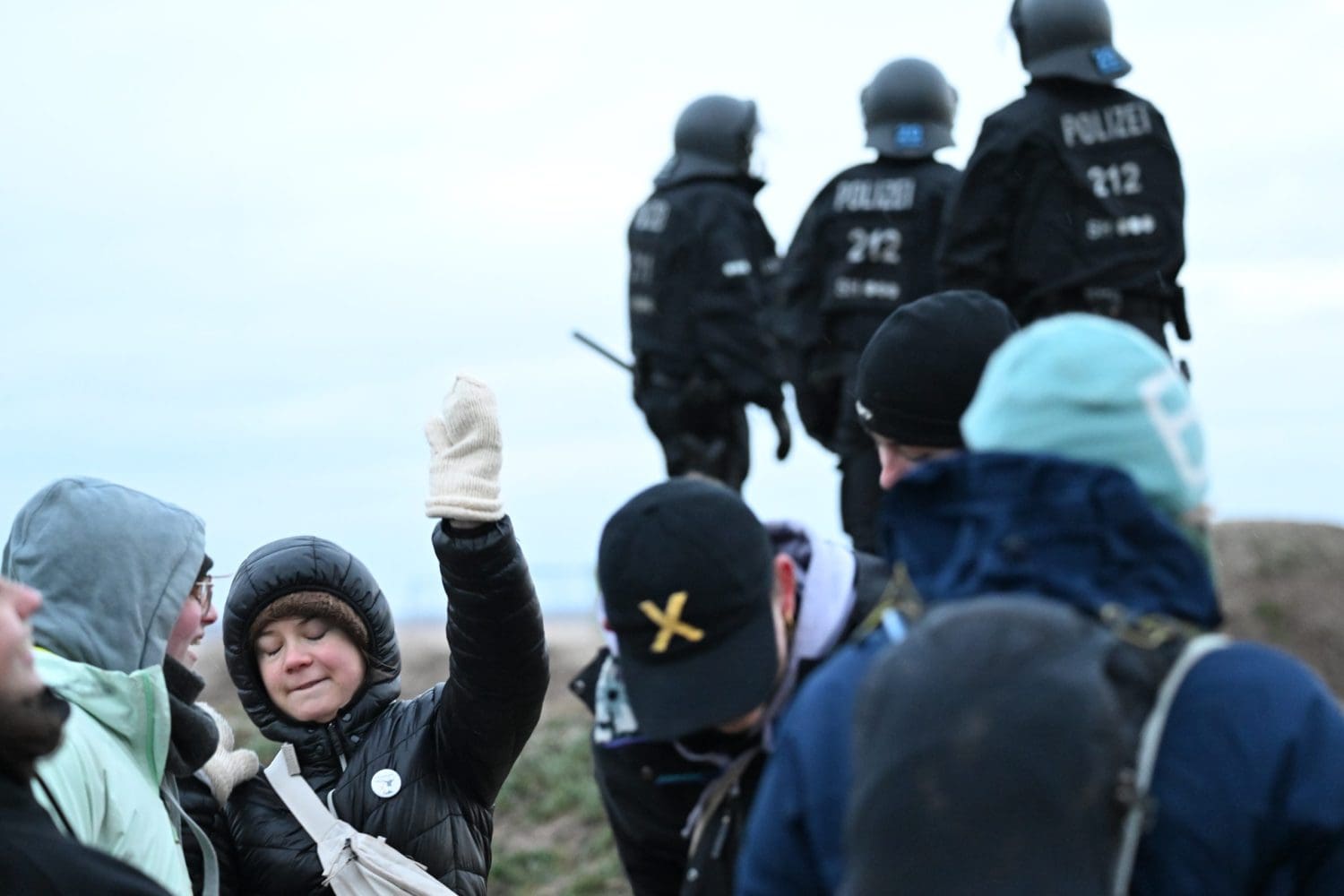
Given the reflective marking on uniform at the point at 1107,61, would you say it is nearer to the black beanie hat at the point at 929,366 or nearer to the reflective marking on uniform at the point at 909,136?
the reflective marking on uniform at the point at 909,136

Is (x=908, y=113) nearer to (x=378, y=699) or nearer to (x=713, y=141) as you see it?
(x=713, y=141)

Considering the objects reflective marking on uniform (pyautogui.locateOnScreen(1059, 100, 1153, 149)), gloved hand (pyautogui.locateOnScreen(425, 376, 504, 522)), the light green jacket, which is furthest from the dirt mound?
the light green jacket

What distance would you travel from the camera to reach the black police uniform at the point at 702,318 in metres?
9.58

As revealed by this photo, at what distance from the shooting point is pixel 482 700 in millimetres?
3791

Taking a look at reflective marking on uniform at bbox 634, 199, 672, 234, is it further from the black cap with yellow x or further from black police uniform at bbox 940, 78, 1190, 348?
the black cap with yellow x

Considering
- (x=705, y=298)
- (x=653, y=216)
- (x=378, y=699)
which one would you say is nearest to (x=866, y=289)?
(x=705, y=298)

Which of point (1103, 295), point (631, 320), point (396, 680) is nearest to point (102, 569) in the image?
point (396, 680)

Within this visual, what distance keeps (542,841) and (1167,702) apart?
736 cm

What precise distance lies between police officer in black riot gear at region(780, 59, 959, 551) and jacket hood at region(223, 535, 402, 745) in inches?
146

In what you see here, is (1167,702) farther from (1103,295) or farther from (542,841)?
(542,841)

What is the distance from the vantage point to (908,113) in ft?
26.6

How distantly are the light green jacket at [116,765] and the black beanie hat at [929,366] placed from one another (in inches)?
51.1

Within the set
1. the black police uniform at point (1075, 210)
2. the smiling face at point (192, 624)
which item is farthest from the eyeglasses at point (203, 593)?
the black police uniform at point (1075, 210)

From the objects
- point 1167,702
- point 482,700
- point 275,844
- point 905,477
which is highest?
point 905,477
